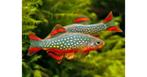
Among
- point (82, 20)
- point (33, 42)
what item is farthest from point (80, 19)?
point (33, 42)

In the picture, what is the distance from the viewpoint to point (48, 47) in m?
2.38

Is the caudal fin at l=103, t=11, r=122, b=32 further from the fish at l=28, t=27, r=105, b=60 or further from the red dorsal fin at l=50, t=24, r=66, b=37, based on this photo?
the red dorsal fin at l=50, t=24, r=66, b=37

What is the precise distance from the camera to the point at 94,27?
2426mm

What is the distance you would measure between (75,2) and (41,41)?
28 cm

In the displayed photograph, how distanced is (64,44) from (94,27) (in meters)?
0.17

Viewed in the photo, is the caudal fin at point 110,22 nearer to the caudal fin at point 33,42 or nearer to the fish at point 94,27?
the fish at point 94,27

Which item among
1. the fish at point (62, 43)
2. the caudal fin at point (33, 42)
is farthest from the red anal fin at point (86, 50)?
the caudal fin at point (33, 42)

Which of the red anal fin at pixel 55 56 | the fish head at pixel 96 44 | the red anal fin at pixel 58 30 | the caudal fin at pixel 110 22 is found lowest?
the red anal fin at pixel 55 56

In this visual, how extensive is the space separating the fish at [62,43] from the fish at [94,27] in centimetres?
2

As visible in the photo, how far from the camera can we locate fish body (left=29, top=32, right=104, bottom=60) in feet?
7.80

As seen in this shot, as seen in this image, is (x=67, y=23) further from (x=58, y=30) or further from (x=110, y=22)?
(x=110, y=22)

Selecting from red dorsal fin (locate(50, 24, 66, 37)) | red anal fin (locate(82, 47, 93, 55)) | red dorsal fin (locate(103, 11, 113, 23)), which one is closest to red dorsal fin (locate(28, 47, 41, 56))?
red dorsal fin (locate(50, 24, 66, 37))

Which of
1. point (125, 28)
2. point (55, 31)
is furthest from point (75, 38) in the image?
point (125, 28)

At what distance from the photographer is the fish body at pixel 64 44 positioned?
238 centimetres
